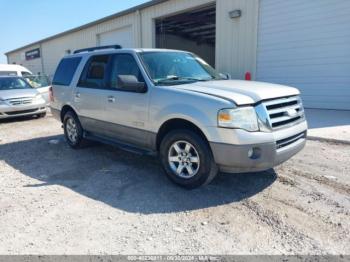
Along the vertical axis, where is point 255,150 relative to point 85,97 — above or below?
below

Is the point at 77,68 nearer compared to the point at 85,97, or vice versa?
the point at 85,97

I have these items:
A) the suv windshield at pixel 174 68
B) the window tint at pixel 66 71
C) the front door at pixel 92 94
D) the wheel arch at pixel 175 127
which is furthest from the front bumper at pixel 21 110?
the wheel arch at pixel 175 127

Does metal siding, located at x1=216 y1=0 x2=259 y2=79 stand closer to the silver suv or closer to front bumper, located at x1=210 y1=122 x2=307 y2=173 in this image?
the silver suv

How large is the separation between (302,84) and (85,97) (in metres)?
7.70

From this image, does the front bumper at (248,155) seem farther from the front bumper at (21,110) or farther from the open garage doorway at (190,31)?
the open garage doorway at (190,31)

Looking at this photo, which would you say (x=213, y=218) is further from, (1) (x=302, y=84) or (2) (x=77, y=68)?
(1) (x=302, y=84)

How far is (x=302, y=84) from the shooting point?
10406mm

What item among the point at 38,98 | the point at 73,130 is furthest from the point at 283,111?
the point at 38,98

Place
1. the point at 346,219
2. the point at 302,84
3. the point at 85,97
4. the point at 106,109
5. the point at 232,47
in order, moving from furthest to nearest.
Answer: the point at 232,47
the point at 302,84
the point at 85,97
the point at 106,109
the point at 346,219

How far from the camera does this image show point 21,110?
10.4 meters

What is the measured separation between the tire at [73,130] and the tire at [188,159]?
8.45 ft

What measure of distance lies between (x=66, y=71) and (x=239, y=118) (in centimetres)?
Answer: 441

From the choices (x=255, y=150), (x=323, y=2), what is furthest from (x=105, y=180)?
(x=323, y=2)

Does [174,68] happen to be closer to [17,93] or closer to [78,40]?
[17,93]
